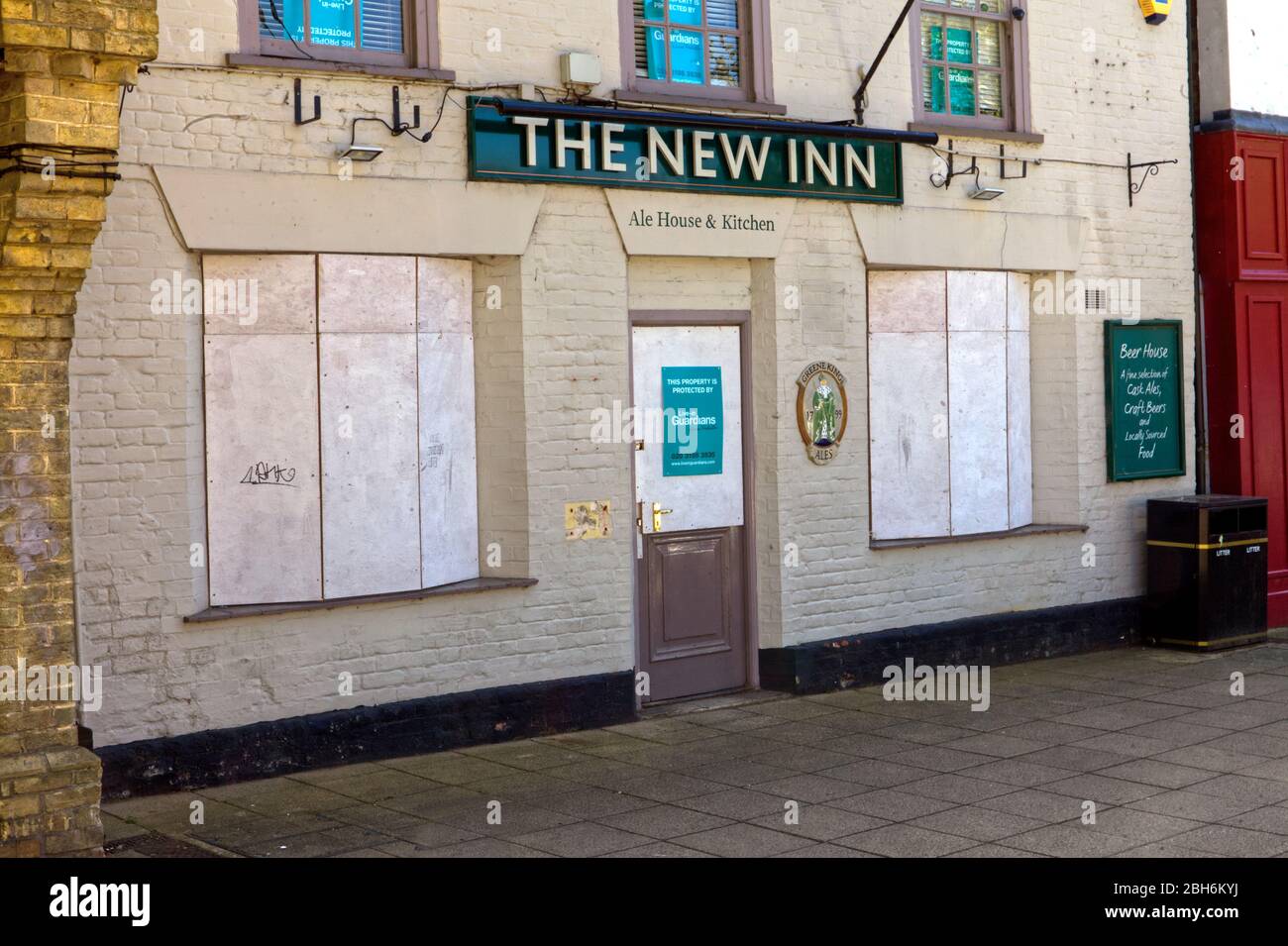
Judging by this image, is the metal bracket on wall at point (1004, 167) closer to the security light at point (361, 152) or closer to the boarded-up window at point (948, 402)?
the boarded-up window at point (948, 402)

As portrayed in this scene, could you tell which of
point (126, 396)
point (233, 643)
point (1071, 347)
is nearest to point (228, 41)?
point (126, 396)

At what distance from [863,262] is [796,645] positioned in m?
2.85

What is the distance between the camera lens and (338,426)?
8.93 m

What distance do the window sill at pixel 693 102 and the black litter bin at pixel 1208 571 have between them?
4847mm

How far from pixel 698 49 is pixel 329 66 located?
2.86m

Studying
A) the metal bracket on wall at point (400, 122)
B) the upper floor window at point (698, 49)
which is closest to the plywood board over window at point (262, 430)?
the metal bracket on wall at point (400, 122)

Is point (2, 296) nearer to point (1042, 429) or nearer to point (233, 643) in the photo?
point (233, 643)

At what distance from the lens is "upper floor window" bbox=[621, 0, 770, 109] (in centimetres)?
1021

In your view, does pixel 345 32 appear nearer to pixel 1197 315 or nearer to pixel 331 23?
pixel 331 23

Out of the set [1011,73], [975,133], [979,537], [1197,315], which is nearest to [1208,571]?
[979,537]

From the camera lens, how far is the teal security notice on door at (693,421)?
34.2ft

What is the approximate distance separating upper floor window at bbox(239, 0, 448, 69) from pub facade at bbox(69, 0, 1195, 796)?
0.07ft

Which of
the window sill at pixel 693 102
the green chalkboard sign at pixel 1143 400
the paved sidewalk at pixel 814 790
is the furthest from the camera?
the green chalkboard sign at pixel 1143 400

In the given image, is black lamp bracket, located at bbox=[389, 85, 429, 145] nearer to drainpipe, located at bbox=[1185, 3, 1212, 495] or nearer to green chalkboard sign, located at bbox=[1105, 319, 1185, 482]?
green chalkboard sign, located at bbox=[1105, 319, 1185, 482]
